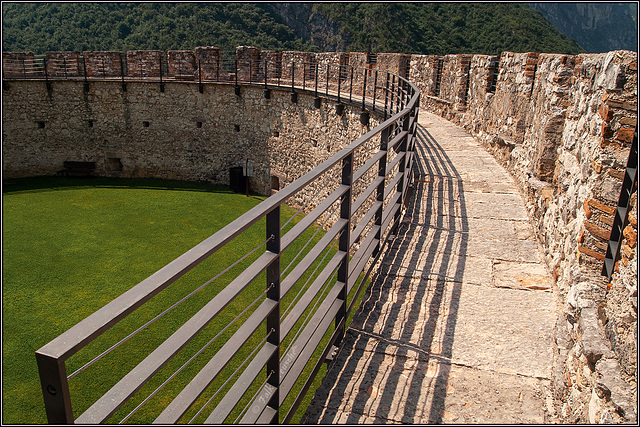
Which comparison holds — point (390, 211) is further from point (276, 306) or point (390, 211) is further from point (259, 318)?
point (259, 318)

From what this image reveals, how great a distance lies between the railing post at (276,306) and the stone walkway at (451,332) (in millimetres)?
326

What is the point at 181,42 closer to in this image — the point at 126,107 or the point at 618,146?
the point at 126,107

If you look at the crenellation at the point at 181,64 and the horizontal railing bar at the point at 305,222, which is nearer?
the horizontal railing bar at the point at 305,222

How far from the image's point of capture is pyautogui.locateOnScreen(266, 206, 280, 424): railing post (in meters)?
1.61

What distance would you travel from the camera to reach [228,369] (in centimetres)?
658

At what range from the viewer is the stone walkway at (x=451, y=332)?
2129 mm

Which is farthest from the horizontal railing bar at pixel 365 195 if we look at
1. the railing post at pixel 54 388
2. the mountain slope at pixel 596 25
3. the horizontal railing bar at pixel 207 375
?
the mountain slope at pixel 596 25

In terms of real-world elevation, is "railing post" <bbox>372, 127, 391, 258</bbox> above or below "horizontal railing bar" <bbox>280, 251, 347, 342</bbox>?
above

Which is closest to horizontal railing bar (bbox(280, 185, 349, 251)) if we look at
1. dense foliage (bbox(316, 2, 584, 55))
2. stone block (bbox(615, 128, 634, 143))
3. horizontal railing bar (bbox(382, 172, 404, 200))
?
horizontal railing bar (bbox(382, 172, 404, 200))

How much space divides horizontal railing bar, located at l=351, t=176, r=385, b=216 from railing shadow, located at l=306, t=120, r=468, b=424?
597 mm

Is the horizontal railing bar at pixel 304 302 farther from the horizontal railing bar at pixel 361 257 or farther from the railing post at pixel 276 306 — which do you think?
the horizontal railing bar at pixel 361 257

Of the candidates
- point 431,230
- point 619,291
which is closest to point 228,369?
point 431,230

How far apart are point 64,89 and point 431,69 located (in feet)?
35.7

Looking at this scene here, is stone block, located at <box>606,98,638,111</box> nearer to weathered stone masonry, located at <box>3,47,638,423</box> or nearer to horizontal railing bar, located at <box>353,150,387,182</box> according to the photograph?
weathered stone masonry, located at <box>3,47,638,423</box>
